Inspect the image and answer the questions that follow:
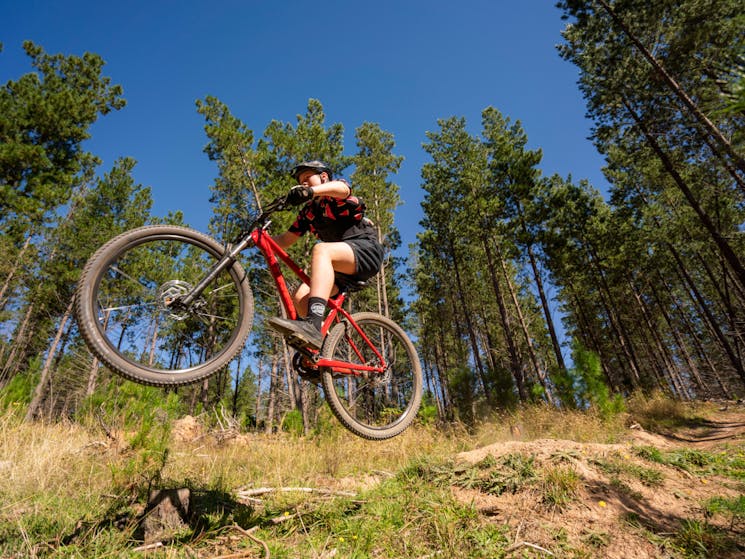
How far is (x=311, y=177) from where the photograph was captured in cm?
292

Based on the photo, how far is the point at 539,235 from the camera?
1742cm

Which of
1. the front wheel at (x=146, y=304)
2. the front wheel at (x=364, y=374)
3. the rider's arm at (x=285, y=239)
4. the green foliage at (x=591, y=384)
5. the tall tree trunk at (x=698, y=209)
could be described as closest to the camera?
the front wheel at (x=146, y=304)

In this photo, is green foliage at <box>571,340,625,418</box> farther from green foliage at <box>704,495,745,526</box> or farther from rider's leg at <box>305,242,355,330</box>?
rider's leg at <box>305,242,355,330</box>

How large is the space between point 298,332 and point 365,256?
1.02 m

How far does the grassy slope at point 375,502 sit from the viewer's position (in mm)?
2371

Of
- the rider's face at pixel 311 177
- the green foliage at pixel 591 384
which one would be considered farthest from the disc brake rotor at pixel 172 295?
the green foliage at pixel 591 384

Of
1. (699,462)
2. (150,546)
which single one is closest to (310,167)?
(150,546)

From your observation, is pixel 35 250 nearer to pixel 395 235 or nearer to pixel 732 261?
pixel 395 235

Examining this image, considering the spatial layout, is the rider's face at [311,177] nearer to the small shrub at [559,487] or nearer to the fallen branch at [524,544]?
the fallen branch at [524,544]

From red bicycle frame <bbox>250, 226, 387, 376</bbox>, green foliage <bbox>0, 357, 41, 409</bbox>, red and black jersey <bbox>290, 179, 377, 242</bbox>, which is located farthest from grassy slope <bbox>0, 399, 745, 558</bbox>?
red and black jersey <bbox>290, 179, 377, 242</bbox>

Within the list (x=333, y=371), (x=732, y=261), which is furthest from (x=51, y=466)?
(x=732, y=261)

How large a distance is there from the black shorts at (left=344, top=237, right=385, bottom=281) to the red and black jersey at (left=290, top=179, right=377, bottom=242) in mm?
83

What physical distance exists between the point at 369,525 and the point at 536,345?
96.1 ft

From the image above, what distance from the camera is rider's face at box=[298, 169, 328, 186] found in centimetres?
288
